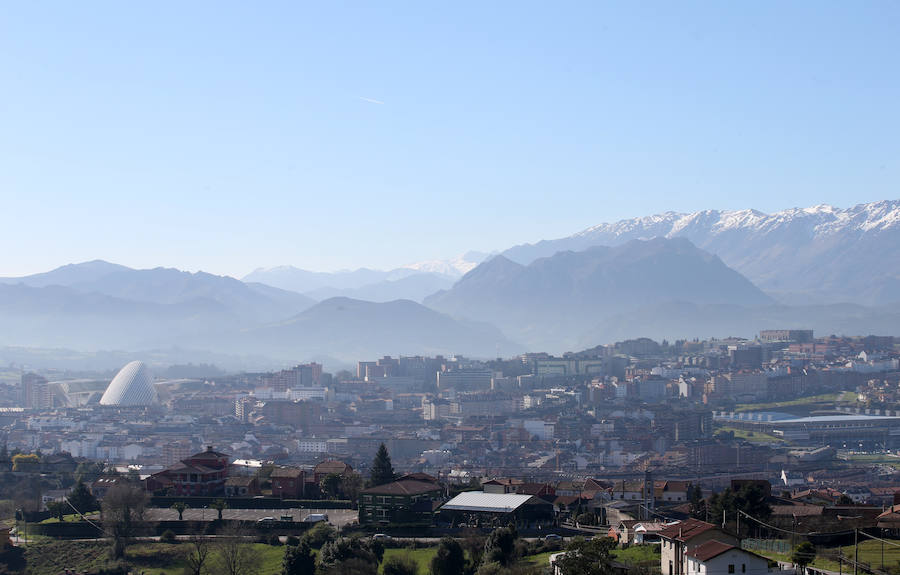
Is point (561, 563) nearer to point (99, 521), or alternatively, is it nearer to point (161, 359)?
point (99, 521)

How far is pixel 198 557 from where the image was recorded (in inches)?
1014

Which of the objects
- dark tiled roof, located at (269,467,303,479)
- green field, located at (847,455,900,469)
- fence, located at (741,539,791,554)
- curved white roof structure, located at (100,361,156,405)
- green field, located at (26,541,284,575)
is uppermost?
curved white roof structure, located at (100,361,156,405)

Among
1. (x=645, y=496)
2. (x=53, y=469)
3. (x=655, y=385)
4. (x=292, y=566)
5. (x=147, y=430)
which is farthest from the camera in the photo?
(x=655, y=385)

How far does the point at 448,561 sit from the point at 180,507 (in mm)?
9166

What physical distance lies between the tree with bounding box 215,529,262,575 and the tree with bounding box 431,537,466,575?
147 inches

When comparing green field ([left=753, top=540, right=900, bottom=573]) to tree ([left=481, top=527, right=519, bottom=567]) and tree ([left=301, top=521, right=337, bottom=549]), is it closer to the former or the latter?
tree ([left=481, top=527, right=519, bottom=567])

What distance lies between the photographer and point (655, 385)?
99.1m

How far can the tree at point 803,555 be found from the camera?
18047mm

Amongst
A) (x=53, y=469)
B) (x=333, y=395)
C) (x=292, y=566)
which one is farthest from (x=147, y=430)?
(x=292, y=566)

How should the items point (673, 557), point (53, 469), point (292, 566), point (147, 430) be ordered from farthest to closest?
point (147, 430)
point (53, 469)
point (292, 566)
point (673, 557)

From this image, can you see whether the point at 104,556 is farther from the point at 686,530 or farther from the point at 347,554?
the point at 686,530

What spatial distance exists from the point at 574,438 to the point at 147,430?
27336 mm

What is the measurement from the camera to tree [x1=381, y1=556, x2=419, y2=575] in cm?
2258

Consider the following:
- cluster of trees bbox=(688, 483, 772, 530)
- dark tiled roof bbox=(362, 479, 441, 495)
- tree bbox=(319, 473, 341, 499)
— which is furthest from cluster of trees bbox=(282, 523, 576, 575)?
tree bbox=(319, 473, 341, 499)
